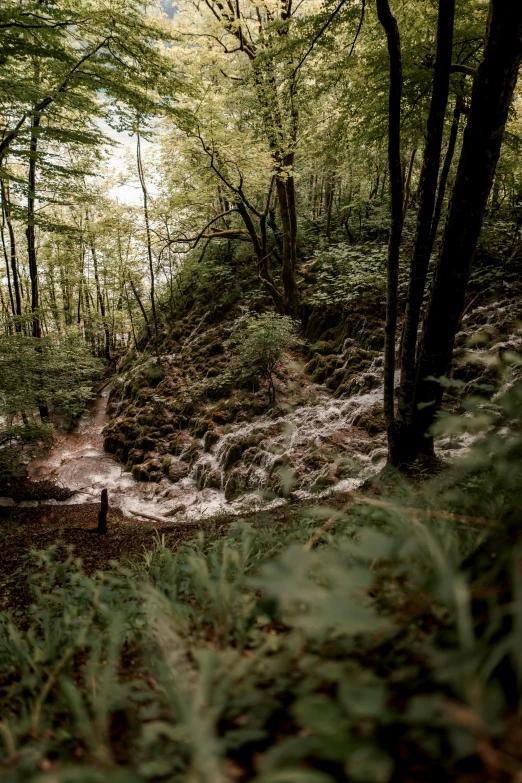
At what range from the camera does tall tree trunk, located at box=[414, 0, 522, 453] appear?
346cm

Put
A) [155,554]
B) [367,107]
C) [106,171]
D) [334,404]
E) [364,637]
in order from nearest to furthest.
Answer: [364,637], [155,554], [367,107], [334,404], [106,171]

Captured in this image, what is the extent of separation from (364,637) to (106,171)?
24.3 metres

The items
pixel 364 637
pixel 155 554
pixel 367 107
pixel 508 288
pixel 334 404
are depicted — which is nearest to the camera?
pixel 364 637

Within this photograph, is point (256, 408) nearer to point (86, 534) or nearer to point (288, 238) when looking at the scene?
point (86, 534)

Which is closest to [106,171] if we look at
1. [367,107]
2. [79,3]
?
[79,3]

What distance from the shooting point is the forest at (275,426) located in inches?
25.6

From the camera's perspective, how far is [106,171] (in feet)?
65.5

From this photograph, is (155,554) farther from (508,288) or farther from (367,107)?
(508,288)

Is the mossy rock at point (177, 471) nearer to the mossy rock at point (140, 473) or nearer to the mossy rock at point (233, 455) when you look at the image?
the mossy rock at point (140, 473)

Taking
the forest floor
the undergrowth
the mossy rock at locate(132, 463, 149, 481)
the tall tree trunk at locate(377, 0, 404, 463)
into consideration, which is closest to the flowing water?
the mossy rock at locate(132, 463, 149, 481)

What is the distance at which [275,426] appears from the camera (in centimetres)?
944

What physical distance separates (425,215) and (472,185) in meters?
0.49

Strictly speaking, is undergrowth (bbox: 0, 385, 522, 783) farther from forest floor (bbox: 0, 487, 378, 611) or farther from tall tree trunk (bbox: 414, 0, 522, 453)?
forest floor (bbox: 0, 487, 378, 611)

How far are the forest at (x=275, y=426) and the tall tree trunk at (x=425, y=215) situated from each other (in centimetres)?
3
